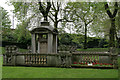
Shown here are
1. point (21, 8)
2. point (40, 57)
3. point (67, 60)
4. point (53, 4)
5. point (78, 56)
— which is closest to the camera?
point (67, 60)

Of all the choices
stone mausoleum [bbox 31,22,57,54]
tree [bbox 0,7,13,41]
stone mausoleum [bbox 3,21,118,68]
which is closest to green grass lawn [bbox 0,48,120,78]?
stone mausoleum [bbox 3,21,118,68]

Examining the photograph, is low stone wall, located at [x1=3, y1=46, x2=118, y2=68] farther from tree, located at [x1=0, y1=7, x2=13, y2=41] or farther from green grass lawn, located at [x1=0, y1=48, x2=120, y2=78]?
tree, located at [x1=0, y1=7, x2=13, y2=41]

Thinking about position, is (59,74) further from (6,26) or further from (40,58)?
(6,26)

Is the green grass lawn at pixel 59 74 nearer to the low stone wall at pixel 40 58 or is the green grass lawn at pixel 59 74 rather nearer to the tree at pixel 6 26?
the low stone wall at pixel 40 58

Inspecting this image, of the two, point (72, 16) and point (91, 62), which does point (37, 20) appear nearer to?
point (72, 16)

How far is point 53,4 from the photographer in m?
23.4

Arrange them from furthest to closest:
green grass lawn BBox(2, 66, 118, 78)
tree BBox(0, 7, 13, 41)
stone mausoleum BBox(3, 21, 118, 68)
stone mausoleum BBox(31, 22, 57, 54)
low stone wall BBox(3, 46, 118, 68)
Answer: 1. tree BBox(0, 7, 13, 41)
2. stone mausoleum BBox(31, 22, 57, 54)
3. low stone wall BBox(3, 46, 118, 68)
4. stone mausoleum BBox(3, 21, 118, 68)
5. green grass lawn BBox(2, 66, 118, 78)

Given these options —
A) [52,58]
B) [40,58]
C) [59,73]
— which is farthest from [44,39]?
[59,73]

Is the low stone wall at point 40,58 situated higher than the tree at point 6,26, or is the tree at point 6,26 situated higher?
the tree at point 6,26

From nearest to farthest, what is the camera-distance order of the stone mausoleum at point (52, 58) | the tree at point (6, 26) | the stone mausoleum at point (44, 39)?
the stone mausoleum at point (52, 58) → the stone mausoleum at point (44, 39) → the tree at point (6, 26)

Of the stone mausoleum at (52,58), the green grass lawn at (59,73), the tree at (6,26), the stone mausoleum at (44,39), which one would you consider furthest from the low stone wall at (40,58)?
the tree at (6,26)

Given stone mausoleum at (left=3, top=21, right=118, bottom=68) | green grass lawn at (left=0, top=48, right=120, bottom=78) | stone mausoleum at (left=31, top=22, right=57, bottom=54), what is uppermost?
stone mausoleum at (left=31, top=22, right=57, bottom=54)

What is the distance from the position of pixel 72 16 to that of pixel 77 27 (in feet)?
8.91

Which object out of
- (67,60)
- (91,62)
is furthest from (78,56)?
→ (67,60)
